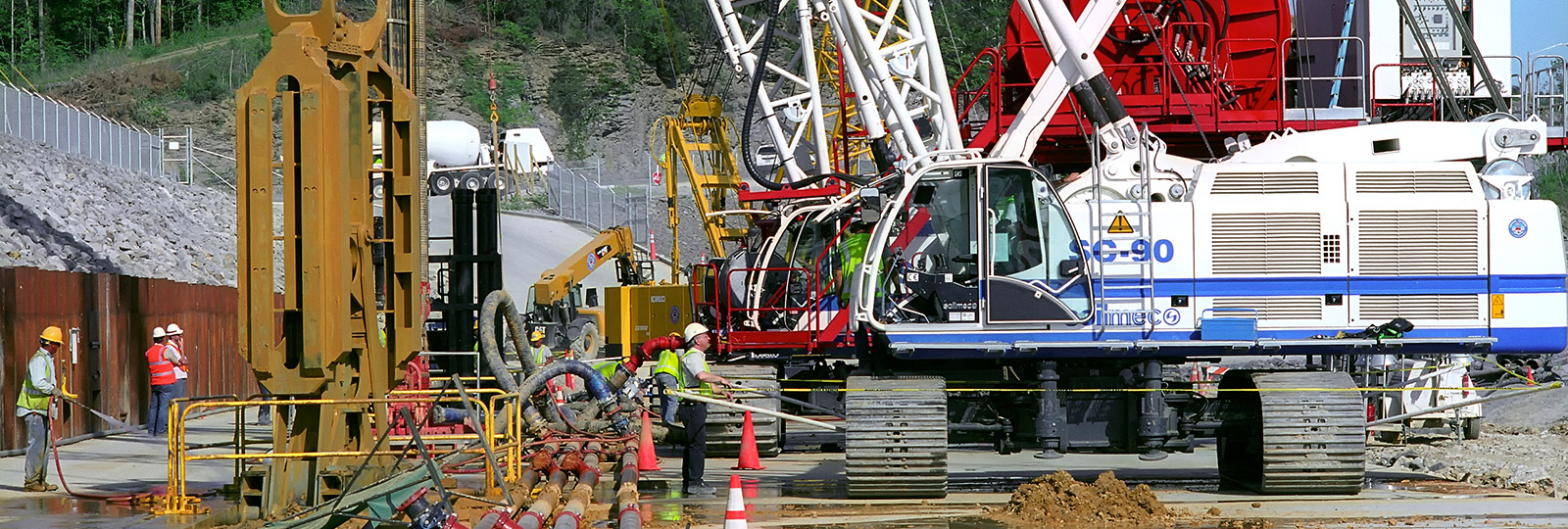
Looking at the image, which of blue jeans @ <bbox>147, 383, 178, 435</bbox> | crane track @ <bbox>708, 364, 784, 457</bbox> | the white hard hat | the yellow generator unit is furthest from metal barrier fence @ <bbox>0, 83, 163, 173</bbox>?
the white hard hat

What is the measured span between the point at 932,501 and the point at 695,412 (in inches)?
92.8

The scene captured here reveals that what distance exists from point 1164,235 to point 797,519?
414 cm

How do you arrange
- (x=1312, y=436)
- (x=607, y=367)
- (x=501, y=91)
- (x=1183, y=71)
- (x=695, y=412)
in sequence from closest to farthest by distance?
(x=1312, y=436)
(x=695, y=412)
(x=1183, y=71)
(x=607, y=367)
(x=501, y=91)

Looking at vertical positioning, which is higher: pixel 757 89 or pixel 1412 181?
pixel 757 89

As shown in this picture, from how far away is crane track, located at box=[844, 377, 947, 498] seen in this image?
1344 centimetres

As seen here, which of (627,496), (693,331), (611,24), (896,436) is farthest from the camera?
(611,24)

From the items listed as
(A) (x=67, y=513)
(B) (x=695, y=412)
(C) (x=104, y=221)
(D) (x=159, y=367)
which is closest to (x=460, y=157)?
(C) (x=104, y=221)

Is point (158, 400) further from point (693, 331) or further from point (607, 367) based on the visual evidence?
point (693, 331)

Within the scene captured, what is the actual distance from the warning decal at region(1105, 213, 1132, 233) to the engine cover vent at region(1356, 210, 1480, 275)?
2.00 metres

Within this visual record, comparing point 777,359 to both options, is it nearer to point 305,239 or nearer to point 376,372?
point 376,372

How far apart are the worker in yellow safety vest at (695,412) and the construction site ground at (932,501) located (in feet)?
0.73

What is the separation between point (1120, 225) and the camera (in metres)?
14.0

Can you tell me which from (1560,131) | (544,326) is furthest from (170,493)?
(544,326)

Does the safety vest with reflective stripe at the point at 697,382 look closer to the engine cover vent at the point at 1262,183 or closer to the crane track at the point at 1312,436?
the engine cover vent at the point at 1262,183
